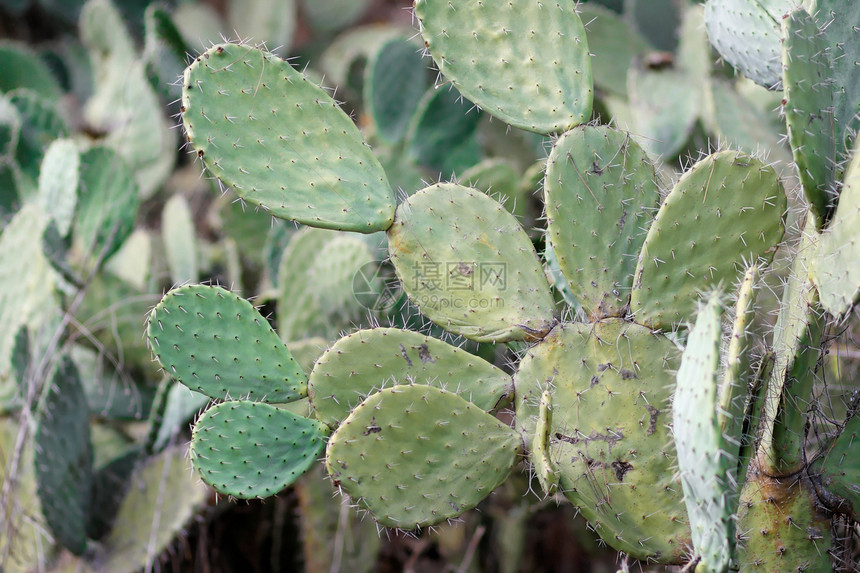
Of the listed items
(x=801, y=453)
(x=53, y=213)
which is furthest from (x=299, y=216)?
(x=53, y=213)

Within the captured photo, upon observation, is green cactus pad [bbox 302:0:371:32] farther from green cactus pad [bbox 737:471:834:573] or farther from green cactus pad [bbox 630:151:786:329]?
green cactus pad [bbox 737:471:834:573]

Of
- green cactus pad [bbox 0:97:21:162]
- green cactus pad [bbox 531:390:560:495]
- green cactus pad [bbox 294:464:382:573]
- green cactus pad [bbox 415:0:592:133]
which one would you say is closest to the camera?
green cactus pad [bbox 531:390:560:495]

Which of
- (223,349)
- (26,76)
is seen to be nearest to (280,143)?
(223,349)

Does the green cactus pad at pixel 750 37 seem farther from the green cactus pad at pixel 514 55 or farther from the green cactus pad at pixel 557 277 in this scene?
the green cactus pad at pixel 557 277

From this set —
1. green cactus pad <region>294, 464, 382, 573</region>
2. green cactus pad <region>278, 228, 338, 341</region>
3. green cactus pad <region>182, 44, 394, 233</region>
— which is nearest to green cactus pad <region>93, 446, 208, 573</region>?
green cactus pad <region>294, 464, 382, 573</region>

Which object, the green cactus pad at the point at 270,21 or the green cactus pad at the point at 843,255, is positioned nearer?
the green cactus pad at the point at 843,255

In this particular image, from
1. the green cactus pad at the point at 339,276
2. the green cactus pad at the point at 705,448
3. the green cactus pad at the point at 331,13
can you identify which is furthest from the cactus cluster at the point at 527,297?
the green cactus pad at the point at 331,13
